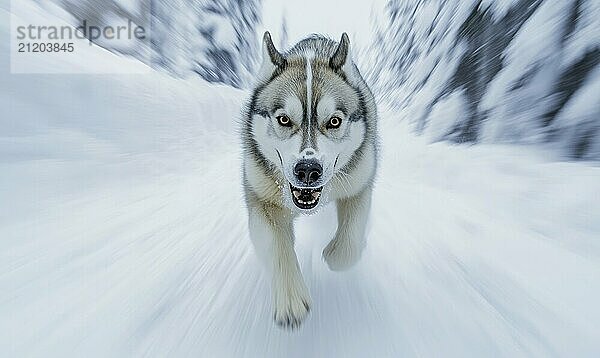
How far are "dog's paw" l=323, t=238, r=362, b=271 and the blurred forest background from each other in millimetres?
1408

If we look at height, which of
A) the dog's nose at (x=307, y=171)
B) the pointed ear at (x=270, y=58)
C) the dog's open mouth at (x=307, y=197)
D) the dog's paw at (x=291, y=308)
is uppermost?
the pointed ear at (x=270, y=58)

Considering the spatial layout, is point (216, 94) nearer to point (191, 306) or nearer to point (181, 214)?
point (181, 214)

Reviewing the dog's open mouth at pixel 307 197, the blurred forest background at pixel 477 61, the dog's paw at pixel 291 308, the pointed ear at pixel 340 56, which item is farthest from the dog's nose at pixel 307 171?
the blurred forest background at pixel 477 61

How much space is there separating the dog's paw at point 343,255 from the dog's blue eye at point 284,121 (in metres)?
0.70

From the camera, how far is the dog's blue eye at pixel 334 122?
2.44 m

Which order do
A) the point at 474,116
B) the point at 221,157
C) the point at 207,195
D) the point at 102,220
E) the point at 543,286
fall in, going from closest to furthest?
the point at 543,286, the point at 102,220, the point at 207,195, the point at 474,116, the point at 221,157

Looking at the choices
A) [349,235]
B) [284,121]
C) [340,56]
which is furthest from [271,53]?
[349,235]

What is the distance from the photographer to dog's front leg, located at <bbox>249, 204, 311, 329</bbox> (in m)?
2.03

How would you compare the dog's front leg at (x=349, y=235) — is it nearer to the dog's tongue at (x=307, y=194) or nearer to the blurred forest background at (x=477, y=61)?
the dog's tongue at (x=307, y=194)

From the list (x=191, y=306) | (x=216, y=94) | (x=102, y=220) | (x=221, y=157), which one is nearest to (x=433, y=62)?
(x=221, y=157)

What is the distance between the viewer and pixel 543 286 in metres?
2.16

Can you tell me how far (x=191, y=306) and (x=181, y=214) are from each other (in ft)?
5.65

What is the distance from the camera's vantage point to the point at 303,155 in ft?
7.24

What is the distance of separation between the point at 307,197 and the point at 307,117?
1.38 feet
